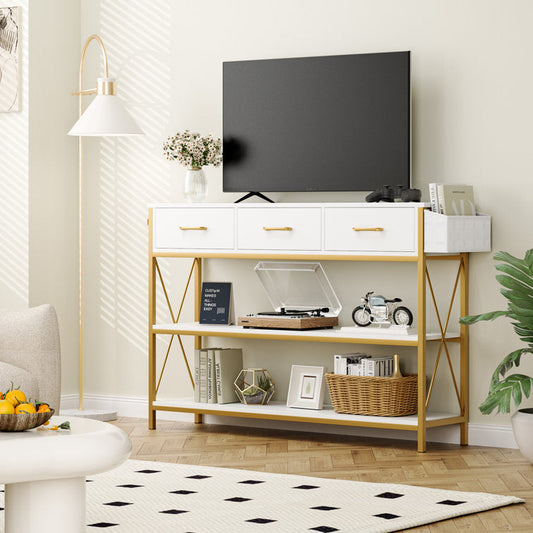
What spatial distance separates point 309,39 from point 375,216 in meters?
1.09

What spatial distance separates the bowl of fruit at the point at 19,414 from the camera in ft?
9.49

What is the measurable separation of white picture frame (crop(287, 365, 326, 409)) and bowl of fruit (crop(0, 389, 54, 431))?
2194mm

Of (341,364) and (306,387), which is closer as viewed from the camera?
(341,364)

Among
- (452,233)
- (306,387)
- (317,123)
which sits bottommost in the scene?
(306,387)

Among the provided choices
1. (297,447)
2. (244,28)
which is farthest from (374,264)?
(244,28)

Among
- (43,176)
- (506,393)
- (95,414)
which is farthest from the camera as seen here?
(43,176)

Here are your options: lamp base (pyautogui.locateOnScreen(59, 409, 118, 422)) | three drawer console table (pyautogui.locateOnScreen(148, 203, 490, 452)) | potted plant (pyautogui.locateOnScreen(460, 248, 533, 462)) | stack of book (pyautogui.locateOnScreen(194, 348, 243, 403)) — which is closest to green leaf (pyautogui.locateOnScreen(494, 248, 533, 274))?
potted plant (pyautogui.locateOnScreen(460, 248, 533, 462))

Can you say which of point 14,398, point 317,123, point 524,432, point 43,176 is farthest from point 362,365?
point 14,398

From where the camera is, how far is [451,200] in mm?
4574

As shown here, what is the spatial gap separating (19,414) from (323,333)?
2.14 meters

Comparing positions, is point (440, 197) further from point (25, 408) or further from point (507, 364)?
point (25, 408)

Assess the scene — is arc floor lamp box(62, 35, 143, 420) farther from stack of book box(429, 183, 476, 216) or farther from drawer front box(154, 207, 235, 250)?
stack of book box(429, 183, 476, 216)

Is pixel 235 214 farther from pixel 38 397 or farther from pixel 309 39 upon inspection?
pixel 38 397

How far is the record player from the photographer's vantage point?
16.2ft
